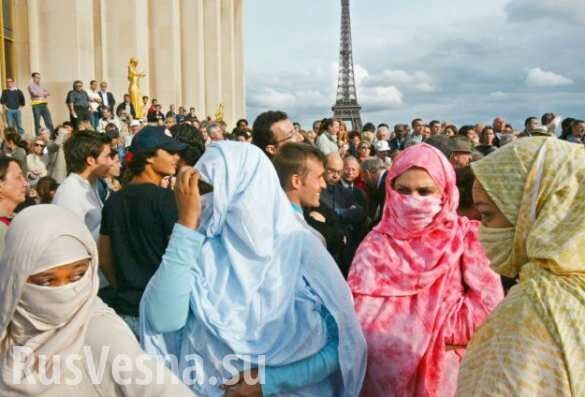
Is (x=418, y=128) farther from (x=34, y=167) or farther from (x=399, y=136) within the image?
(x=34, y=167)

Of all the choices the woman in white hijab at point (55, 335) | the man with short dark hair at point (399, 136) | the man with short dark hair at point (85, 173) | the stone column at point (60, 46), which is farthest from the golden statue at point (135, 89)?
the woman in white hijab at point (55, 335)

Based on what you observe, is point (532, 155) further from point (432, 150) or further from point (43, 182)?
point (43, 182)

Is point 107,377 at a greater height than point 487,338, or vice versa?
point 487,338

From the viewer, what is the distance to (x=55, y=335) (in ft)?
8.04

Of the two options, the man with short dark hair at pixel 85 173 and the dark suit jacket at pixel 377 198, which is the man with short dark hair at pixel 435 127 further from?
the man with short dark hair at pixel 85 173

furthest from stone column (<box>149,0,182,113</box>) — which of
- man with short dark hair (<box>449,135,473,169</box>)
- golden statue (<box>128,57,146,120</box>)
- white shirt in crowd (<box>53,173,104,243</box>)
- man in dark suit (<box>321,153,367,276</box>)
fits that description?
man with short dark hair (<box>449,135,473,169</box>)

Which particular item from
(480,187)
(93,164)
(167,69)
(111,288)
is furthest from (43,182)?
(167,69)

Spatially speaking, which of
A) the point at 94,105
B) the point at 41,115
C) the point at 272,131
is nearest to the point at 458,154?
the point at 272,131

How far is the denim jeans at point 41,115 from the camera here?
60.6 ft

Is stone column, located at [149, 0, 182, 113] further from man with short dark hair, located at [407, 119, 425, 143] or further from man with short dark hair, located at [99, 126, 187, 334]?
man with short dark hair, located at [99, 126, 187, 334]

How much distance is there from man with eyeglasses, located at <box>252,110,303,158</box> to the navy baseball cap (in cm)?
106

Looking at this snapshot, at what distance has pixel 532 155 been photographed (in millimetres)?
2180

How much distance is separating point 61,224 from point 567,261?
178 cm

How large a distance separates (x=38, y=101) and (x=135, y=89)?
17.3 feet
